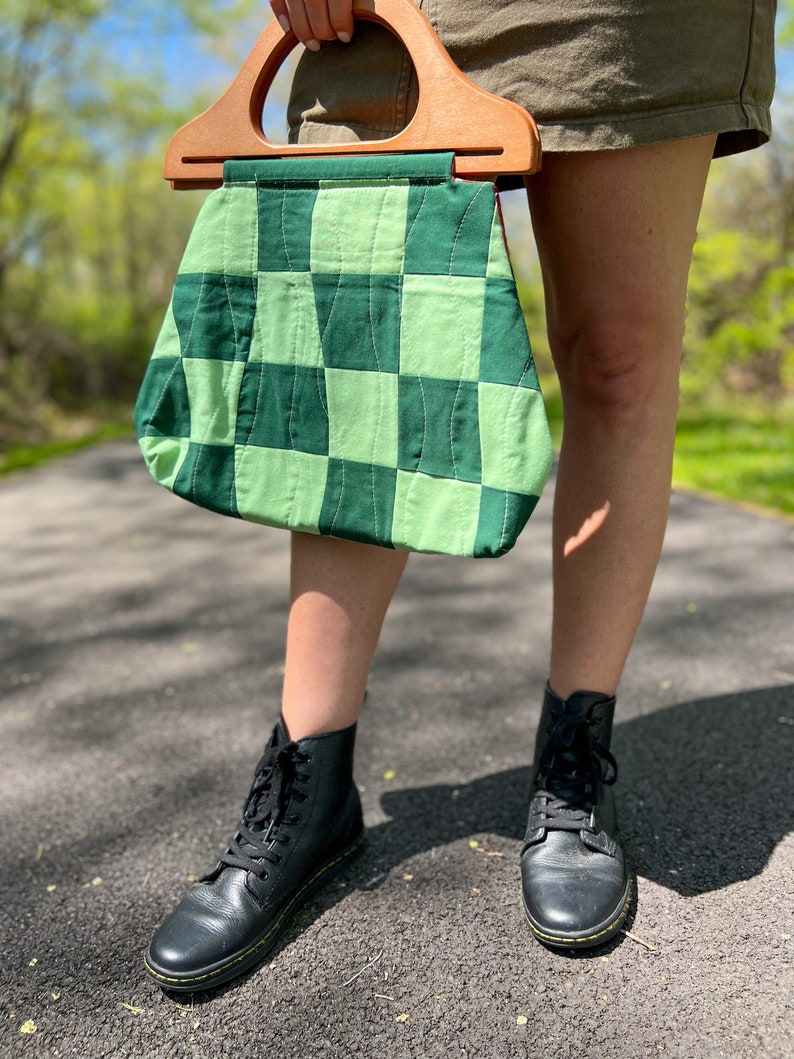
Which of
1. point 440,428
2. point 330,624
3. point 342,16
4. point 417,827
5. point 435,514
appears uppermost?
point 342,16

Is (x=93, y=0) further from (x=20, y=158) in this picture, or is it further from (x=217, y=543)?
(x=217, y=543)

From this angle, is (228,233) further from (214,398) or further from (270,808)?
(270,808)

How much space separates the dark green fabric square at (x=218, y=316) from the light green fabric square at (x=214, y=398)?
1 centimetres

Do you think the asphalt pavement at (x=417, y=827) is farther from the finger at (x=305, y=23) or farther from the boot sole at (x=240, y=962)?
the finger at (x=305, y=23)

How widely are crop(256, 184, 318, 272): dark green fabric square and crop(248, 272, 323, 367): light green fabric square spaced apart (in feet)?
0.05

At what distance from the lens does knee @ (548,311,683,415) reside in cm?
114

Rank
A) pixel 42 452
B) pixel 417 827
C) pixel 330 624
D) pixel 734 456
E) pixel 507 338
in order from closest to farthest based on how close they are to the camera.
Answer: pixel 507 338 → pixel 330 624 → pixel 417 827 → pixel 734 456 → pixel 42 452

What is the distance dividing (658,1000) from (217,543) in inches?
114

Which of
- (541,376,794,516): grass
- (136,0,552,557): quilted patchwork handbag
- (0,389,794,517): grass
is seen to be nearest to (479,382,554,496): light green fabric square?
(136,0,552,557): quilted patchwork handbag

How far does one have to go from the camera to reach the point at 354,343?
3.55 ft

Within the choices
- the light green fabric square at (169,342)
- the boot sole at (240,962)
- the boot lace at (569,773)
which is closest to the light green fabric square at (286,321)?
the light green fabric square at (169,342)

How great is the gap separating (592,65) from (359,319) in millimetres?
411

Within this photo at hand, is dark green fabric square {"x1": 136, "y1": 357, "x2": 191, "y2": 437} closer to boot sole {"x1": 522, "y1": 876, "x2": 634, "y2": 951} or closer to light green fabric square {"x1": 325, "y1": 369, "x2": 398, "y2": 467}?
light green fabric square {"x1": 325, "y1": 369, "x2": 398, "y2": 467}

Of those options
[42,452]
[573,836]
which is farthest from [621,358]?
[42,452]
